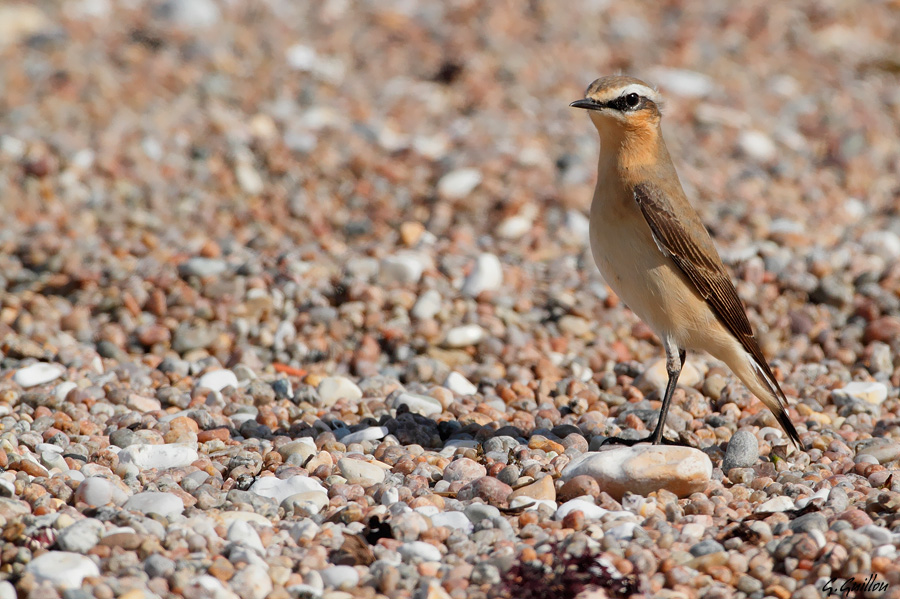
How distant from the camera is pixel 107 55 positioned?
1072cm

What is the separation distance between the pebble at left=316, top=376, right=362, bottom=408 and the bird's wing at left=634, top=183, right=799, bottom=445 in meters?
2.07

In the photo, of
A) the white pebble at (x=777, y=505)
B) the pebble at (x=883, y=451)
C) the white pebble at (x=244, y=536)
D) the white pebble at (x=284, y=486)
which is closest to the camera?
the white pebble at (x=244, y=536)

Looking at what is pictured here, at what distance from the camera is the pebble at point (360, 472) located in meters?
4.85

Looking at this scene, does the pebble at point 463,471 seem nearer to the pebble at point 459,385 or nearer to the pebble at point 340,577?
the pebble at point 340,577

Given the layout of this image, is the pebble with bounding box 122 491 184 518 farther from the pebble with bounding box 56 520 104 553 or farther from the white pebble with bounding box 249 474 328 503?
the white pebble with bounding box 249 474 328 503

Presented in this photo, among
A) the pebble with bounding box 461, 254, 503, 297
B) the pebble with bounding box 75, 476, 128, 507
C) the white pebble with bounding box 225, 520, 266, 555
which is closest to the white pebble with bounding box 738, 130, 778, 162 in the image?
the pebble with bounding box 461, 254, 503, 297

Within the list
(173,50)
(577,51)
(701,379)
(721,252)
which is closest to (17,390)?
(701,379)

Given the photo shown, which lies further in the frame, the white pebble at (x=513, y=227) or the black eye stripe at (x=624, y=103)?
the white pebble at (x=513, y=227)

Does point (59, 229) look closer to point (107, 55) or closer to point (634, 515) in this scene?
point (107, 55)

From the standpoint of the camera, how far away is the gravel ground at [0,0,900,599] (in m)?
4.16

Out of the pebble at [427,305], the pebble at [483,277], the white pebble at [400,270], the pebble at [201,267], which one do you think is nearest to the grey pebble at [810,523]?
the pebble at [427,305]

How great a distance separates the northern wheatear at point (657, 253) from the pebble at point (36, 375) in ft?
10.9

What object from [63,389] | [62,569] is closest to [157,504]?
[62,569]

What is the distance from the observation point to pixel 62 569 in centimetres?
379
